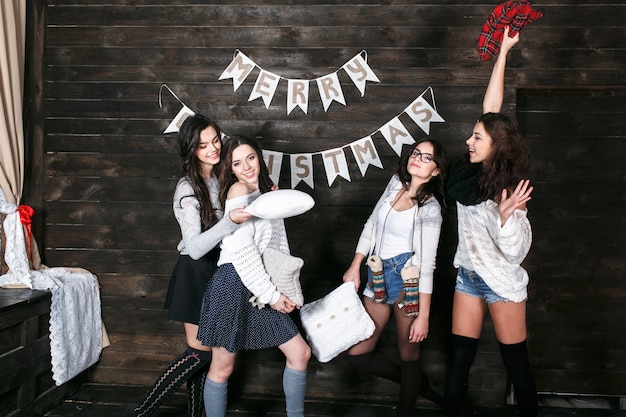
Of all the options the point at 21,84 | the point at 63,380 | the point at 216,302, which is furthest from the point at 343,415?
the point at 21,84

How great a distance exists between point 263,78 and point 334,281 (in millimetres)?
1125

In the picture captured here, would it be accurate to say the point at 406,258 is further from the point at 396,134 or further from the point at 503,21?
the point at 503,21

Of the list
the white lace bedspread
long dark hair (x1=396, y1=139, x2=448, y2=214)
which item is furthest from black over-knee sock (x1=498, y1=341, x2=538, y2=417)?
the white lace bedspread

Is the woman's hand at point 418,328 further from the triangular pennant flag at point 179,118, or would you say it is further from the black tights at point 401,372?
the triangular pennant flag at point 179,118

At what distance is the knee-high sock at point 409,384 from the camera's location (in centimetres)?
261

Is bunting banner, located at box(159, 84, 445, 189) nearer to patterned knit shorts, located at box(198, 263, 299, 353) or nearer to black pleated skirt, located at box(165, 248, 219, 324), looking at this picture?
black pleated skirt, located at box(165, 248, 219, 324)

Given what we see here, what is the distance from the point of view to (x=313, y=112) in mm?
3197

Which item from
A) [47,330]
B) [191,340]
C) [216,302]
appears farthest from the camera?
[47,330]

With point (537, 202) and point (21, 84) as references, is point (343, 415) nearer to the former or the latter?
point (537, 202)

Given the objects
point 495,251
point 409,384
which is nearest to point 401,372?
point 409,384

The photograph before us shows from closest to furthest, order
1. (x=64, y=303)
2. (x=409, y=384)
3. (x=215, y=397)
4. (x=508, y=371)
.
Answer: (x=215, y=397)
(x=508, y=371)
(x=409, y=384)
(x=64, y=303)

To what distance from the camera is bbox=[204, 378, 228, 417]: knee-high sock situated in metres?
2.29

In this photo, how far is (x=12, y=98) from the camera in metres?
3.10

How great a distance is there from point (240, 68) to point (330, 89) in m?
0.49
